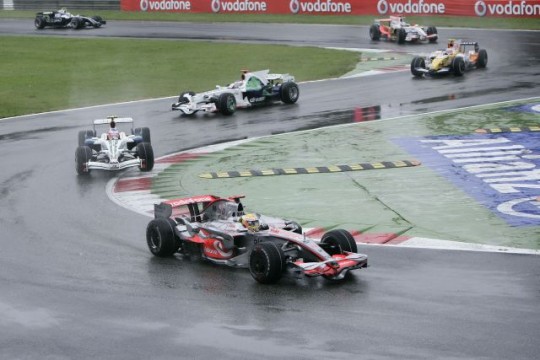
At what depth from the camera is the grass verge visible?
43688 millimetres

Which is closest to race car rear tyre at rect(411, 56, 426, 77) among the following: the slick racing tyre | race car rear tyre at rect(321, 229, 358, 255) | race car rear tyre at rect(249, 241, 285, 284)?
race car rear tyre at rect(321, 229, 358, 255)

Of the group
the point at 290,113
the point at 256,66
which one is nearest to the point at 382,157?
the point at 290,113

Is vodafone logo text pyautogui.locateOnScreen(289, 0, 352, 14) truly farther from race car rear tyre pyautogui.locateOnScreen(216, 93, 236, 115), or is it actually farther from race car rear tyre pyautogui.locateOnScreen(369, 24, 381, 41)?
race car rear tyre pyautogui.locateOnScreen(216, 93, 236, 115)

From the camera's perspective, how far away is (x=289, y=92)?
1574 inches

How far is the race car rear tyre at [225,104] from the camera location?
37.5 meters

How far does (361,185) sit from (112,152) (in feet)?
21.8

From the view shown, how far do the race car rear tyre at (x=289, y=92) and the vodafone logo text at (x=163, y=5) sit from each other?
124 feet

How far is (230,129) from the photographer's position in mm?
35219

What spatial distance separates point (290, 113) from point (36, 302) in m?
21.7

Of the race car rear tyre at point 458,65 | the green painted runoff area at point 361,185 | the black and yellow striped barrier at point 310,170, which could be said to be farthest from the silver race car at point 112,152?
the race car rear tyre at point 458,65

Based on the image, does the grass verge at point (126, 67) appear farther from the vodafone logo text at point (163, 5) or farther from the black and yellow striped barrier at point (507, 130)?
the vodafone logo text at point (163, 5)

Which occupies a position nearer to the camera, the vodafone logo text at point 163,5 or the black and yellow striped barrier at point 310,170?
the black and yellow striped barrier at point 310,170

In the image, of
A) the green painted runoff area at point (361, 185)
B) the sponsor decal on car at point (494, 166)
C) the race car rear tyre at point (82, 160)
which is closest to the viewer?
the green painted runoff area at point (361, 185)

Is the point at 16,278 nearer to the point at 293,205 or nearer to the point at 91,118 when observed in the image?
the point at 293,205
